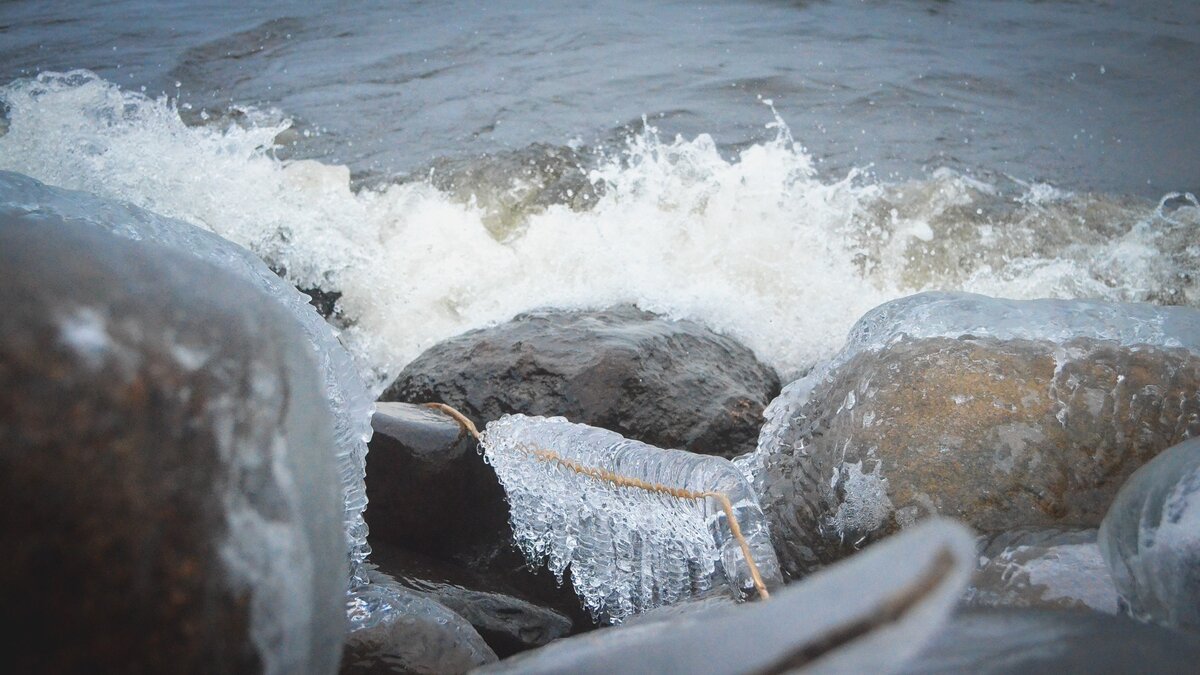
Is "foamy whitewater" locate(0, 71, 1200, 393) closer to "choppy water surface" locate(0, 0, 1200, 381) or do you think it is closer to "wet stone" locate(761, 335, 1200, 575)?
"choppy water surface" locate(0, 0, 1200, 381)

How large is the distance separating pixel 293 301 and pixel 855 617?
229 cm

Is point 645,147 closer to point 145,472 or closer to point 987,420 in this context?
point 987,420

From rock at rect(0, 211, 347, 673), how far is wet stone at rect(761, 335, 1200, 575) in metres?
2.05

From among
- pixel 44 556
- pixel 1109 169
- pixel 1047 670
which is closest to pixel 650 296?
pixel 1047 670

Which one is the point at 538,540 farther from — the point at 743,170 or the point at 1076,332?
the point at 743,170

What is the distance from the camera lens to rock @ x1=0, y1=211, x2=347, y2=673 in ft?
3.35

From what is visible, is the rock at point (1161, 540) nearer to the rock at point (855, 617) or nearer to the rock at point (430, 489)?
the rock at point (855, 617)

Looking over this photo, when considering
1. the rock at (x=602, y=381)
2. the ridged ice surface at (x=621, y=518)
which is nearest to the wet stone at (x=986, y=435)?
the ridged ice surface at (x=621, y=518)

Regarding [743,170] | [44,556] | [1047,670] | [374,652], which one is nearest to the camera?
[44,556]

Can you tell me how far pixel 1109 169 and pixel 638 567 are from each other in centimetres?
733

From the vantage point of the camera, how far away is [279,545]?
1.20 metres

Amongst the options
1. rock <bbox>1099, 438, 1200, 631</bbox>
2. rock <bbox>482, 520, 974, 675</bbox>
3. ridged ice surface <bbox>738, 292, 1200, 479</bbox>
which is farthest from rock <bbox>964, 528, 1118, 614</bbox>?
rock <bbox>482, 520, 974, 675</bbox>

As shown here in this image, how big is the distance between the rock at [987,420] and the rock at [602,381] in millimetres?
552

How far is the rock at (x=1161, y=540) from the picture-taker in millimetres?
1812
